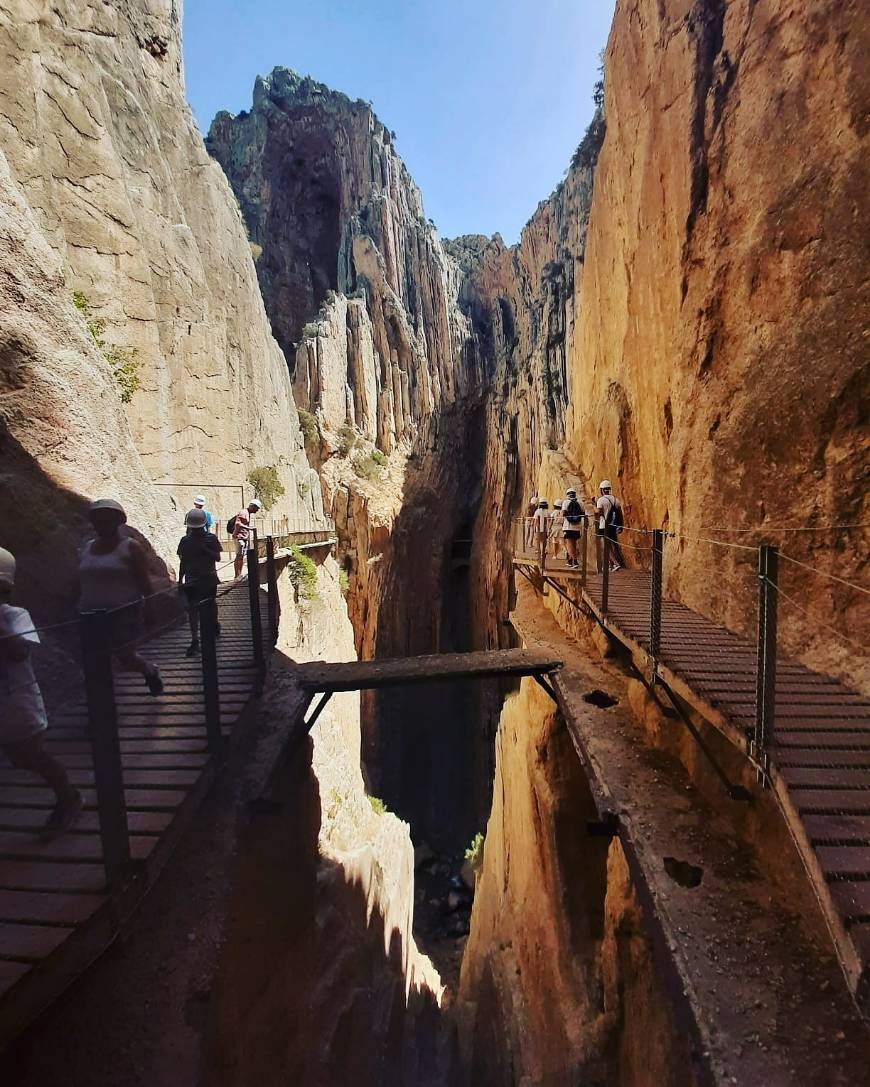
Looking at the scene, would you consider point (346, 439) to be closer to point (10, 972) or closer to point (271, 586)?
point (271, 586)

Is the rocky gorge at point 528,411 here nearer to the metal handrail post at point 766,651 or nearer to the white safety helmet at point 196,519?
the white safety helmet at point 196,519

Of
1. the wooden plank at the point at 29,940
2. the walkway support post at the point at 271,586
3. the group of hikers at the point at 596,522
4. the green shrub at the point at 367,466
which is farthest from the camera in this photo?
the green shrub at the point at 367,466

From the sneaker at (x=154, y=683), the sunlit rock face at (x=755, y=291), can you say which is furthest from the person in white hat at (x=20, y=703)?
the sunlit rock face at (x=755, y=291)

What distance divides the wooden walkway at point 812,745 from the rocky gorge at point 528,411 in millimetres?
521

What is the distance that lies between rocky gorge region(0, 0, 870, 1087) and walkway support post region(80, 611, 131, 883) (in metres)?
1.69

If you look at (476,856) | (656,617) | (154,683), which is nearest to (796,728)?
(656,617)

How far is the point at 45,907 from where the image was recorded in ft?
8.03

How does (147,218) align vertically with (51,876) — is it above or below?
above

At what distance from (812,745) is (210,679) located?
4.44m

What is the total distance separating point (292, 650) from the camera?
11.1m

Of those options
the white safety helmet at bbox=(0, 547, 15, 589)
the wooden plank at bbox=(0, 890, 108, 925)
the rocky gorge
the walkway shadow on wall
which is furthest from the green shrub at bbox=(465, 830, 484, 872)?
the white safety helmet at bbox=(0, 547, 15, 589)

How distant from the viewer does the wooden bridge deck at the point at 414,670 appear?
6953 millimetres

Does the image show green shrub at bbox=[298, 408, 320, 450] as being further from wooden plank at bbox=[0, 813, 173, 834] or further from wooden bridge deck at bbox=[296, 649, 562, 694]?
wooden plank at bbox=[0, 813, 173, 834]

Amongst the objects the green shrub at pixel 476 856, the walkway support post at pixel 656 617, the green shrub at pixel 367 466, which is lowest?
the green shrub at pixel 476 856
